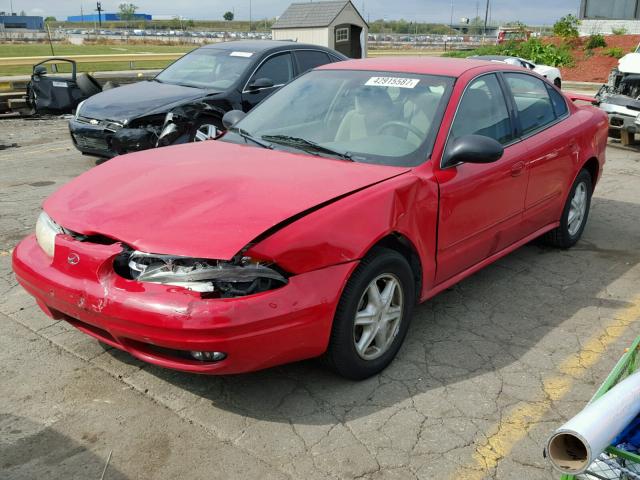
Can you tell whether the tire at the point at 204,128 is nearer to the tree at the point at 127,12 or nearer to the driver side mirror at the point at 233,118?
the driver side mirror at the point at 233,118

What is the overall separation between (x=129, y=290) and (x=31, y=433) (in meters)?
0.82

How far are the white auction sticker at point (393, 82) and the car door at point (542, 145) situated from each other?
0.91m

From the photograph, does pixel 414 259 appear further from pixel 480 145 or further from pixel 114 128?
pixel 114 128

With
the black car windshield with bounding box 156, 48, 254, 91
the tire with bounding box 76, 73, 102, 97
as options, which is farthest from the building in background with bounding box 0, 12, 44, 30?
the black car windshield with bounding box 156, 48, 254, 91

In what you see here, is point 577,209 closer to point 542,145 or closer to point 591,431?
point 542,145

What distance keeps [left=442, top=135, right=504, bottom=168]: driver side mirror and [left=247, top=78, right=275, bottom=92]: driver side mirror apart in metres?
5.02

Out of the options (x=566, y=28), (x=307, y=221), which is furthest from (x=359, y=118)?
(x=566, y=28)

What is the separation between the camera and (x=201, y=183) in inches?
130

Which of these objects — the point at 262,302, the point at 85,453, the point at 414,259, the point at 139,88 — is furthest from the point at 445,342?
the point at 139,88

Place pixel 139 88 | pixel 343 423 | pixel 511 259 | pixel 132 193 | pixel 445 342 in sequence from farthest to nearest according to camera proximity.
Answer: pixel 139 88, pixel 511 259, pixel 445 342, pixel 132 193, pixel 343 423

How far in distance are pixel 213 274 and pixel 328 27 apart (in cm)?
2121

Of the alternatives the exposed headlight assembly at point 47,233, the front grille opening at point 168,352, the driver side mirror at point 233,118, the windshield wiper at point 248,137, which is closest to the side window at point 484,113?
the windshield wiper at point 248,137

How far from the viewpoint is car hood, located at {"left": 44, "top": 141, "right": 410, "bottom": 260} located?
281 centimetres

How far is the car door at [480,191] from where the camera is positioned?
371 centimetres
